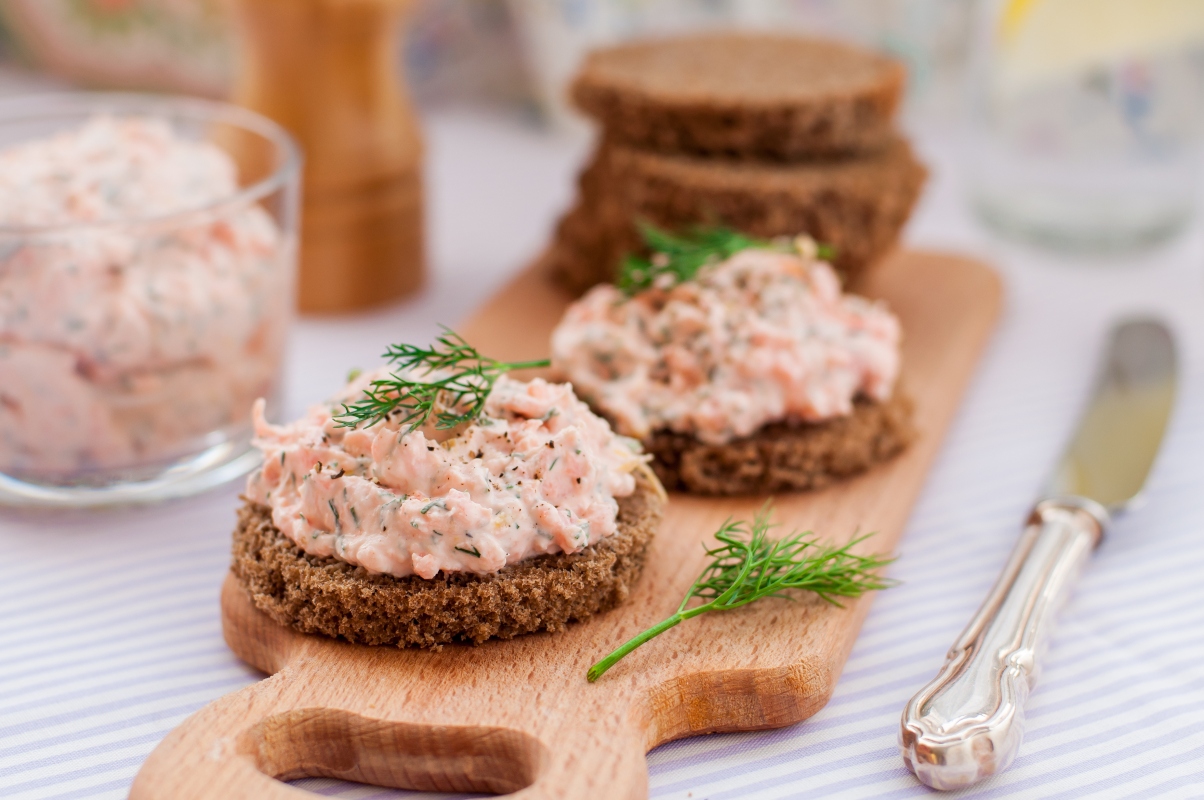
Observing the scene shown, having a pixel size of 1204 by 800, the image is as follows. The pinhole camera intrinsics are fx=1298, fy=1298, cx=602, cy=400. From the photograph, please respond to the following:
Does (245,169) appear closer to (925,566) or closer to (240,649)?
(240,649)

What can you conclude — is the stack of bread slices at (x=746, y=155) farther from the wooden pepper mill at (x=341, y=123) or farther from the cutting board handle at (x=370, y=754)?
the cutting board handle at (x=370, y=754)

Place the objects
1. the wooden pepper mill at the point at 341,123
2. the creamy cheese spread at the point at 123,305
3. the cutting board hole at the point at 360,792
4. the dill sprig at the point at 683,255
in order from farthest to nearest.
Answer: the wooden pepper mill at the point at 341,123 → the dill sprig at the point at 683,255 → the creamy cheese spread at the point at 123,305 → the cutting board hole at the point at 360,792

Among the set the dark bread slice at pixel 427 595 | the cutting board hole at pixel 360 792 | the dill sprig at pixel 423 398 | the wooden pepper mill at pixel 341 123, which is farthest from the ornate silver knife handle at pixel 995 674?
the wooden pepper mill at pixel 341 123

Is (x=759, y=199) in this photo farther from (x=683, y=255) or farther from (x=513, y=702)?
(x=513, y=702)

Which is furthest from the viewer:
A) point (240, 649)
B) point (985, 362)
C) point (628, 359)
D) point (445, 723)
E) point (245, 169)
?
point (985, 362)

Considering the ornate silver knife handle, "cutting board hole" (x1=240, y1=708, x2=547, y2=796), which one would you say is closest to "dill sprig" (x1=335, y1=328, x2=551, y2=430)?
"cutting board hole" (x1=240, y1=708, x2=547, y2=796)

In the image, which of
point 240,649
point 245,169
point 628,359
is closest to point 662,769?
point 240,649

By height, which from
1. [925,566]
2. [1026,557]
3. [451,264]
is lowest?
[451,264]

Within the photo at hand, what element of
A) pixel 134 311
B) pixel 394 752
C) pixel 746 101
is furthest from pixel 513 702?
pixel 746 101
